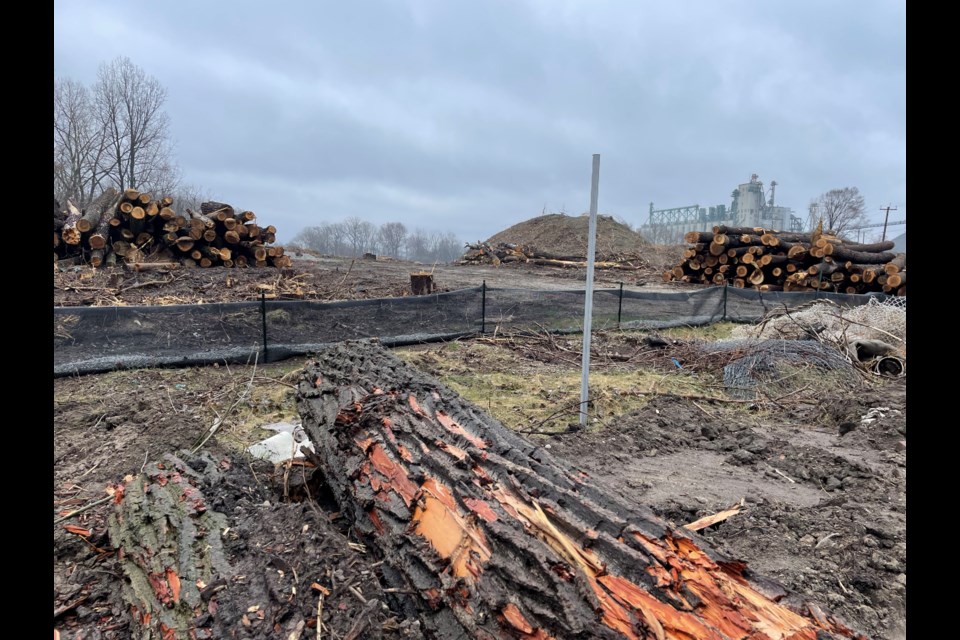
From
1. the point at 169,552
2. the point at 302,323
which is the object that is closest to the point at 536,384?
the point at 302,323

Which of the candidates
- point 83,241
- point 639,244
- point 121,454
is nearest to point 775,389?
point 121,454

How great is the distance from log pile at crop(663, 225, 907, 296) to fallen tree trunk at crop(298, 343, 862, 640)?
15.4 m

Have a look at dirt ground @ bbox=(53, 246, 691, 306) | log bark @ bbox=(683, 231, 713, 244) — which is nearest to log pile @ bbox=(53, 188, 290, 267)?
dirt ground @ bbox=(53, 246, 691, 306)

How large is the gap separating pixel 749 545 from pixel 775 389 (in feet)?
13.7

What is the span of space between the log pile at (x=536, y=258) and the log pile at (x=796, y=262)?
597cm

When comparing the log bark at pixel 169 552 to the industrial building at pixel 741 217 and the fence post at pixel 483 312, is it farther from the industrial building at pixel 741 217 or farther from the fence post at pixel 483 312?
the industrial building at pixel 741 217

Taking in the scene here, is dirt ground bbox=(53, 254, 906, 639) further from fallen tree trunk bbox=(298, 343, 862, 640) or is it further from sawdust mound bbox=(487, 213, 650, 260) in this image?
sawdust mound bbox=(487, 213, 650, 260)

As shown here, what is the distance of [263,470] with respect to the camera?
3297 millimetres

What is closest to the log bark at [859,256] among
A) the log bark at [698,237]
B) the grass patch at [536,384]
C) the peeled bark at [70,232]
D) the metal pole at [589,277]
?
the log bark at [698,237]

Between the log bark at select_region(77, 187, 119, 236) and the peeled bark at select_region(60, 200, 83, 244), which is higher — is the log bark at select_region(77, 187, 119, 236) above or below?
above

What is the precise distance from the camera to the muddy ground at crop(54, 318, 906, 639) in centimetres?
202
